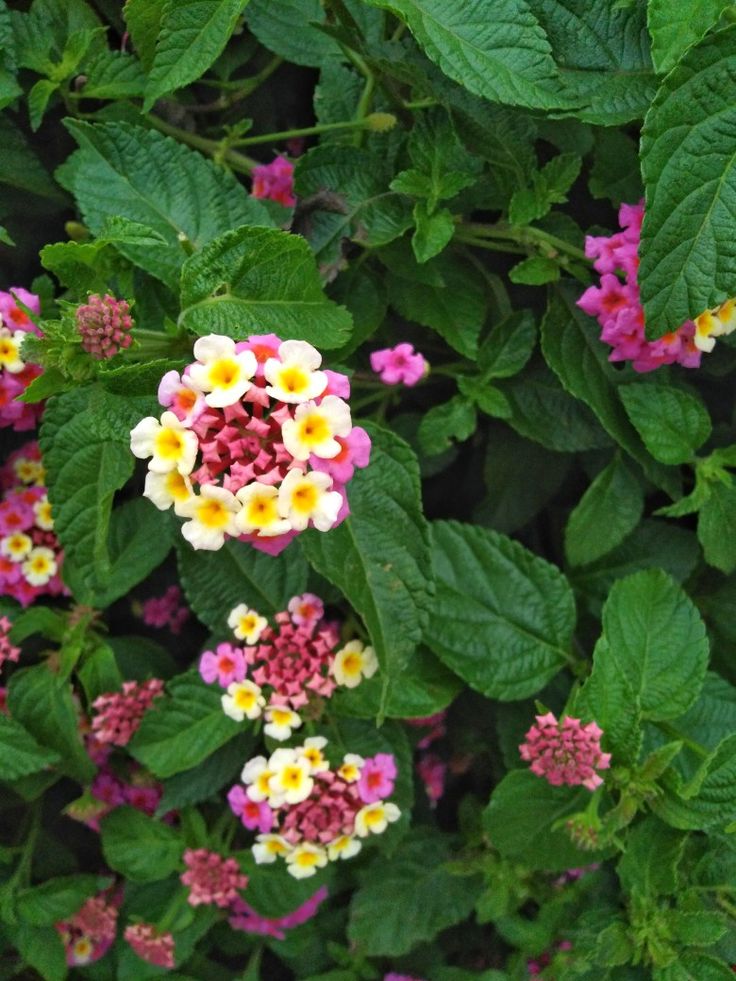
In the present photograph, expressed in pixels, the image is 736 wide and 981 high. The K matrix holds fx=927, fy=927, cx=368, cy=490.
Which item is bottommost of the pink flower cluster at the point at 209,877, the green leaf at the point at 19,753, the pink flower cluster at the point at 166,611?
the pink flower cluster at the point at 209,877

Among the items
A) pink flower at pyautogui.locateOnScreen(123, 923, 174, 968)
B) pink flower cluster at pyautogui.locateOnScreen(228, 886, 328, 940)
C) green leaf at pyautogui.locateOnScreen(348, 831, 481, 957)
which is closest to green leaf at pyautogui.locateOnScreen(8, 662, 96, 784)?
pink flower at pyautogui.locateOnScreen(123, 923, 174, 968)

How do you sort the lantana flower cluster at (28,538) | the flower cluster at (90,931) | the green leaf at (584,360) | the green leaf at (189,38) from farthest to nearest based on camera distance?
the flower cluster at (90,931) < the lantana flower cluster at (28,538) < the green leaf at (584,360) < the green leaf at (189,38)

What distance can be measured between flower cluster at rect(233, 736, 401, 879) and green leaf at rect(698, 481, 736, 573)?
1.59 ft

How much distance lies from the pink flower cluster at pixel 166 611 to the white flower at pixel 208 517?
0.65 meters

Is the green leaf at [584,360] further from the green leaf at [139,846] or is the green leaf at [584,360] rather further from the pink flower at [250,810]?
the green leaf at [139,846]

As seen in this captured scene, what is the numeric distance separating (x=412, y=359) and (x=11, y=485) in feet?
1.99

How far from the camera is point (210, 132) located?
120 cm

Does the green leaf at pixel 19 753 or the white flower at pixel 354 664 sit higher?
the white flower at pixel 354 664

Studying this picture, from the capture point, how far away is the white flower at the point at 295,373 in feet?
2.52

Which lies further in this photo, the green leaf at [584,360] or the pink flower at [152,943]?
the pink flower at [152,943]

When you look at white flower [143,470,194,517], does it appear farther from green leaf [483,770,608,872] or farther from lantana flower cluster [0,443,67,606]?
green leaf [483,770,608,872]

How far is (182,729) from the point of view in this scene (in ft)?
3.92

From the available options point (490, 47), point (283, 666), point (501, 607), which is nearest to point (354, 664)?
point (283, 666)

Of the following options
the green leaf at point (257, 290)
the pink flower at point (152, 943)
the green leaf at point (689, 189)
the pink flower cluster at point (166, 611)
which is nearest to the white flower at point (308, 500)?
the green leaf at point (257, 290)
